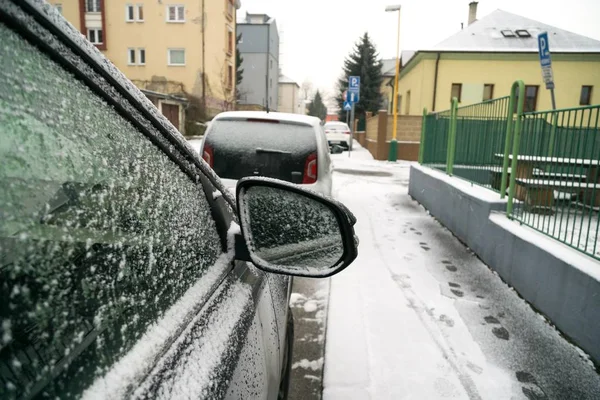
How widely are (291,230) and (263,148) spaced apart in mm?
4031

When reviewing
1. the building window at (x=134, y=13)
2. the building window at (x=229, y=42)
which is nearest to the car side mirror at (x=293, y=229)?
the building window at (x=229, y=42)

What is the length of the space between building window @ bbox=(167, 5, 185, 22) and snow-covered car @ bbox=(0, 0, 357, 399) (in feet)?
121

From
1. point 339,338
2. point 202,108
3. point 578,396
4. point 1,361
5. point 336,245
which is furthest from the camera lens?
point 202,108

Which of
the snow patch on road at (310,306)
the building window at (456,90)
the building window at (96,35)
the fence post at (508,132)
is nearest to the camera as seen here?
the snow patch on road at (310,306)

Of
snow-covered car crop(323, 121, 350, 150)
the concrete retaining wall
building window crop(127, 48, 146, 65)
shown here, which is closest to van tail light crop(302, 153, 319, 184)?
the concrete retaining wall

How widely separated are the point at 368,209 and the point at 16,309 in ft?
26.7

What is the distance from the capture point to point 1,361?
535mm

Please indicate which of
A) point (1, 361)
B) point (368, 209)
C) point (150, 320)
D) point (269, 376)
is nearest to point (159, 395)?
point (150, 320)

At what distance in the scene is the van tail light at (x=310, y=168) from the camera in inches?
215

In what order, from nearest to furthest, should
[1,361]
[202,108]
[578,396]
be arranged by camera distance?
[1,361] < [578,396] < [202,108]

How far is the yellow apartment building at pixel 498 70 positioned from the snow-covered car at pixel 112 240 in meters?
25.1

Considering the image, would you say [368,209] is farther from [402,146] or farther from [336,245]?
[402,146]

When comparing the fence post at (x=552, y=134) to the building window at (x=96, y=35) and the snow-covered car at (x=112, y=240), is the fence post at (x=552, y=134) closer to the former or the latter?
the snow-covered car at (x=112, y=240)

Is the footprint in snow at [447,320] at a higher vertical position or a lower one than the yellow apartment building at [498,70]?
lower
